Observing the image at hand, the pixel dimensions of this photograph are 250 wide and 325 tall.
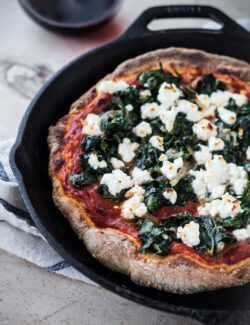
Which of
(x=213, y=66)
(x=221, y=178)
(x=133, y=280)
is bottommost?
(x=133, y=280)

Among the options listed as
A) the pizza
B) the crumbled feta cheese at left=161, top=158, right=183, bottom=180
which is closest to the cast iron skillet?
the pizza

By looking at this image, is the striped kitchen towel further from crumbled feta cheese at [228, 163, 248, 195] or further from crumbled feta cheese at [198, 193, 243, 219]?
crumbled feta cheese at [228, 163, 248, 195]

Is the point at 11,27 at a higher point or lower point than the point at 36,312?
higher

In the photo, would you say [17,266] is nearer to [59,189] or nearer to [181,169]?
[59,189]

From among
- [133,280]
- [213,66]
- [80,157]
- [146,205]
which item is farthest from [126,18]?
[133,280]

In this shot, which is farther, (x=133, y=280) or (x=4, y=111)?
(x=4, y=111)
